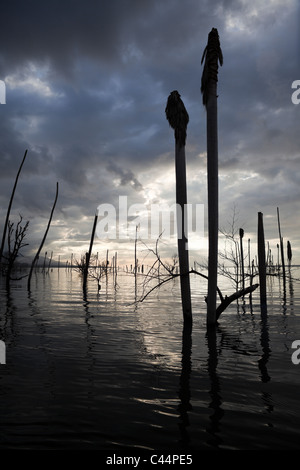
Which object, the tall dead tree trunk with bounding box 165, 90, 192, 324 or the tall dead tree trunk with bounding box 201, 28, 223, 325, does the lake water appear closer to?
the tall dead tree trunk with bounding box 165, 90, 192, 324

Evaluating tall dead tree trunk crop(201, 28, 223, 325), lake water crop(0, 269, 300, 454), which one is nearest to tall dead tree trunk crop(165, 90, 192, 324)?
tall dead tree trunk crop(201, 28, 223, 325)

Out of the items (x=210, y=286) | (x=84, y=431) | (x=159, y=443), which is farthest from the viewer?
(x=210, y=286)

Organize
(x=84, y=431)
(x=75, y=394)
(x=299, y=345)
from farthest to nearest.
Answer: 1. (x=299, y=345)
2. (x=75, y=394)
3. (x=84, y=431)

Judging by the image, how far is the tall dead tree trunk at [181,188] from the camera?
37.5 ft

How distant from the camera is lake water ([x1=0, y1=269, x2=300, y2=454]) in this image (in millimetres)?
3609

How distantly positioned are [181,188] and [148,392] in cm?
811

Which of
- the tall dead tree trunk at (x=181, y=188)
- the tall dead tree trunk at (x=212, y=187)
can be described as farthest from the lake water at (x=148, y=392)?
the tall dead tree trunk at (x=212, y=187)

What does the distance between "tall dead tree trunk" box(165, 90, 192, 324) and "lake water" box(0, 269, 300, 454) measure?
1.84m

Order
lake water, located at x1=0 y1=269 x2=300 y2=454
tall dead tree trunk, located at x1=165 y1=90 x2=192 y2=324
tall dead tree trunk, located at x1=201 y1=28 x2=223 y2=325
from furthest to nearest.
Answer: tall dead tree trunk, located at x1=165 y1=90 x2=192 y2=324, tall dead tree trunk, located at x1=201 y1=28 x2=223 y2=325, lake water, located at x1=0 y1=269 x2=300 y2=454

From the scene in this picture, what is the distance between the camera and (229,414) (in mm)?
4262

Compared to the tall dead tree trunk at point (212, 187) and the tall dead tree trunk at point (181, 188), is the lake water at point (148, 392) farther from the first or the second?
the tall dead tree trunk at point (212, 187)
